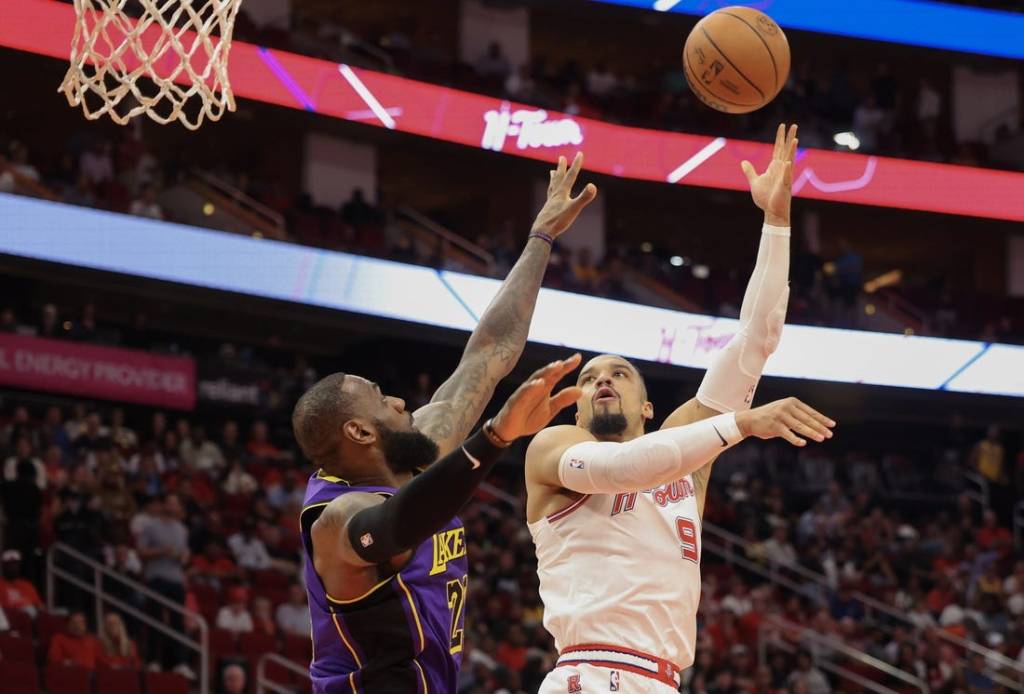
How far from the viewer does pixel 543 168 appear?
2314 cm

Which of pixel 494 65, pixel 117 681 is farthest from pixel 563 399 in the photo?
pixel 494 65

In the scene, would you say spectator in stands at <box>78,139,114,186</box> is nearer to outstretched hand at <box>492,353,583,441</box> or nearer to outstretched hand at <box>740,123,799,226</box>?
outstretched hand at <box>740,123,799,226</box>

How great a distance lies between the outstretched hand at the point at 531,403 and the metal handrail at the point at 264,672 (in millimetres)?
8264

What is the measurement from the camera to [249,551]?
44.5 ft

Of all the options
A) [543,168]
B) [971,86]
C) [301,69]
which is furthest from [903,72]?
[301,69]

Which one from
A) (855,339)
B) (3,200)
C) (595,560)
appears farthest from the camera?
(855,339)

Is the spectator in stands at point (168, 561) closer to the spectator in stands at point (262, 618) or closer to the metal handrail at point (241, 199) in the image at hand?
the spectator in stands at point (262, 618)

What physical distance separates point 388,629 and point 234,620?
872 cm

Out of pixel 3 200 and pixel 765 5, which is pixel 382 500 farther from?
pixel 765 5

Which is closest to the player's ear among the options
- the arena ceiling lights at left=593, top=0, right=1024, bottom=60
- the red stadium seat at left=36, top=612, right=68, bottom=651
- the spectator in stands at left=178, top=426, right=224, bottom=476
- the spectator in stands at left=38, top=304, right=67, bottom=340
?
the red stadium seat at left=36, top=612, right=68, bottom=651

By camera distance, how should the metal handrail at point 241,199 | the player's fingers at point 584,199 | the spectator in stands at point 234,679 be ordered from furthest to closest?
the metal handrail at point 241,199 < the spectator in stands at point 234,679 < the player's fingers at point 584,199

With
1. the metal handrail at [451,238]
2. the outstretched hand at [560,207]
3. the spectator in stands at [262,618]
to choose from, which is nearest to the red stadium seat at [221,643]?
the spectator in stands at [262,618]

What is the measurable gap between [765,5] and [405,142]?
657 cm

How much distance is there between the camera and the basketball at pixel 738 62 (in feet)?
21.1
